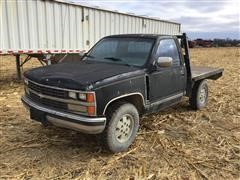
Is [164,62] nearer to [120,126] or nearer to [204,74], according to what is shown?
[120,126]

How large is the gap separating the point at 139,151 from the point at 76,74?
5.16ft

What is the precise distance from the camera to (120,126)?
448cm

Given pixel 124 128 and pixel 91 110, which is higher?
pixel 91 110

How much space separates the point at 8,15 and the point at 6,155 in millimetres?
5743

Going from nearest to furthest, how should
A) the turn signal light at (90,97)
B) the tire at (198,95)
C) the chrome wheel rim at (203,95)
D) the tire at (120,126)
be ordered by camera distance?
the turn signal light at (90,97)
the tire at (120,126)
the tire at (198,95)
the chrome wheel rim at (203,95)

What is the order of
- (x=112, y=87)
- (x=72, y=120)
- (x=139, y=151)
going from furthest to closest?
(x=139, y=151) → (x=112, y=87) → (x=72, y=120)

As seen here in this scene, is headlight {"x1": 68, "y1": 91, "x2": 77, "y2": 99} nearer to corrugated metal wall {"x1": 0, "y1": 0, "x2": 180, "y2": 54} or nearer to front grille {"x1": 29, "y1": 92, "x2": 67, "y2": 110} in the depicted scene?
front grille {"x1": 29, "y1": 92, "x2": 67, "y2": 110}

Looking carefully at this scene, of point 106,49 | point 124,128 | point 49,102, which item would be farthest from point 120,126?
point 106,49

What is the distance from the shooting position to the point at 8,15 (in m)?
8.88

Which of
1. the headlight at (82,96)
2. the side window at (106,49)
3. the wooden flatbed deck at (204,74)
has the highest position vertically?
the side window at (106,49)

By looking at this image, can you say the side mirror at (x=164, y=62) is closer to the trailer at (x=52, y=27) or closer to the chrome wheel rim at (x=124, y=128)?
the chrome wheel rim at (x=124, y=128)

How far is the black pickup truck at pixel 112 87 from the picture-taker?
13.2 feet

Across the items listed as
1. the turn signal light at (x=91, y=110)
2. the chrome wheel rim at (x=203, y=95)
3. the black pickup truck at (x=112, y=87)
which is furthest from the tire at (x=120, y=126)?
the chrome wheel rim at (x=203, y=95)

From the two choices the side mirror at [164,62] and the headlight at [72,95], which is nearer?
the headlight at [72,95]
